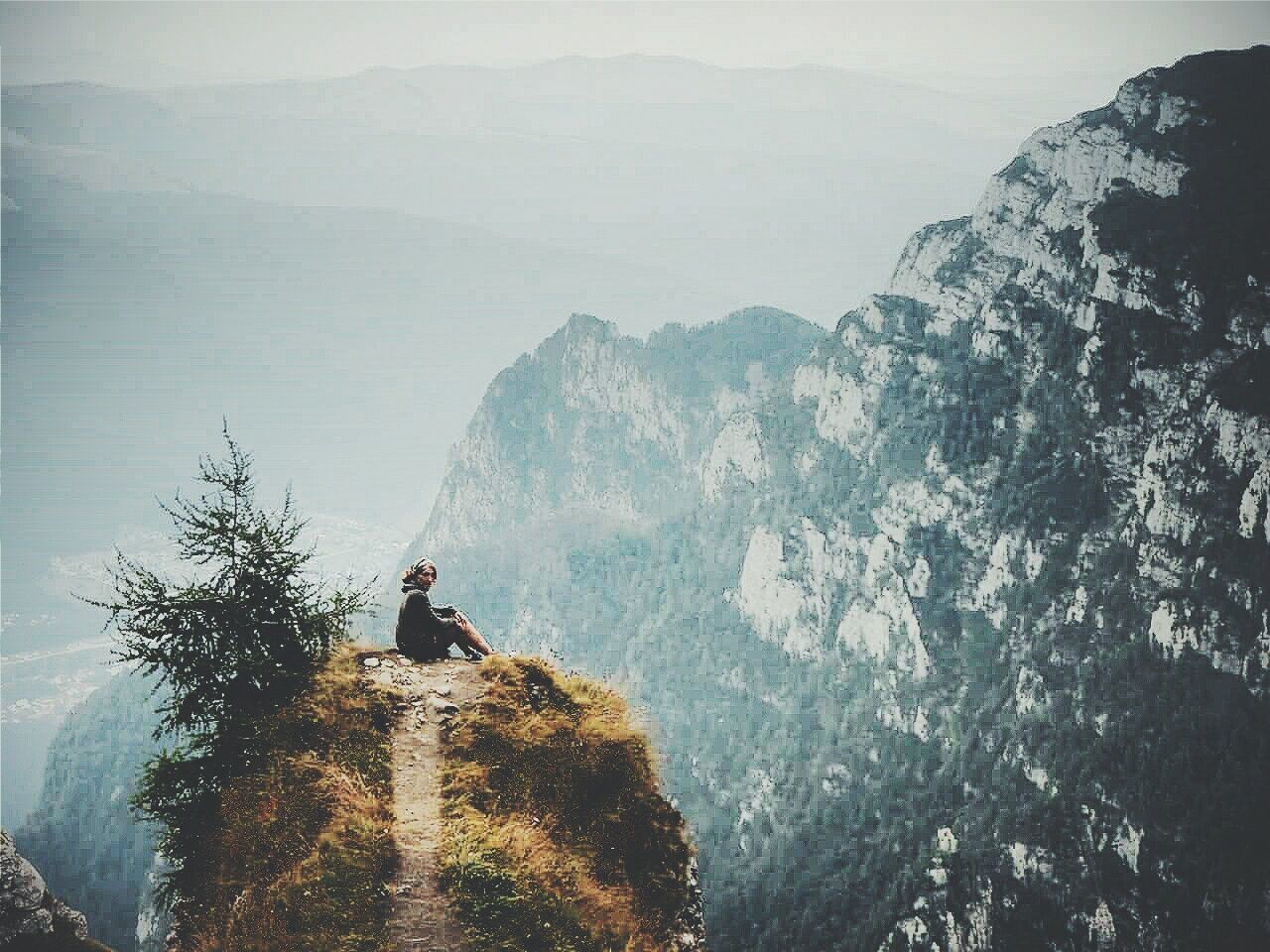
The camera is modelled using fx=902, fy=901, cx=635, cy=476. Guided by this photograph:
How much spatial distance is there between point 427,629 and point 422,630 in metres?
0.14

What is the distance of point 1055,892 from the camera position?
595ft

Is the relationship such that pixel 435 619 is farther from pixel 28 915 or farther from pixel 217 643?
pixel 28 915

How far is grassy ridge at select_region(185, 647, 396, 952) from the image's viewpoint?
15.2 meters

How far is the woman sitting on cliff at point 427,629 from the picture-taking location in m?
23.6

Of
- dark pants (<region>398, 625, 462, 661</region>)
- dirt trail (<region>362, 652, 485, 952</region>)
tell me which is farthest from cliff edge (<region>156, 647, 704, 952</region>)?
dark pants (<region>398, 625, 462, 661</region>)

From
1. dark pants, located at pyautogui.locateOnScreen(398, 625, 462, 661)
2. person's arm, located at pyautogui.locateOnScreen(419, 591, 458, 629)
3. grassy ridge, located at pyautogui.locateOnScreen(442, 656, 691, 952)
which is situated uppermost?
person's arm, located at pyautogui.locateOnScreen(419, 591, 458, 629)

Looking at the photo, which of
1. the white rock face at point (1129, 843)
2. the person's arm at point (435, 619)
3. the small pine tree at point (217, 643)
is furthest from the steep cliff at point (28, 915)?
the white rock face at point (1129, 843)

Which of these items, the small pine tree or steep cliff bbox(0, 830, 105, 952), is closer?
the small pine tree

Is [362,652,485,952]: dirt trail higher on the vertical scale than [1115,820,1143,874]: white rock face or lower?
higher

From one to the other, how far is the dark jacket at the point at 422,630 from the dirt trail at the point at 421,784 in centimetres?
42

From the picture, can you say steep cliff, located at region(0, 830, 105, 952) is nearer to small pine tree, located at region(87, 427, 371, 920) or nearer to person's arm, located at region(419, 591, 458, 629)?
small pine tree, located at region(87, 427, 371, 920)

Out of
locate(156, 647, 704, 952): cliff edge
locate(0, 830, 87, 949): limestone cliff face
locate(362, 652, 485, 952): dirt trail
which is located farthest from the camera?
locate(0, 830, 87, 949): limestone cliff face

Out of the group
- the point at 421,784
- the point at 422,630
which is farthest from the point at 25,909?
the point at 421,784

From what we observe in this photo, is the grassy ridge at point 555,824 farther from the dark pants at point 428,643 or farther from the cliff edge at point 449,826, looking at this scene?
the dark pants at point 428,643
